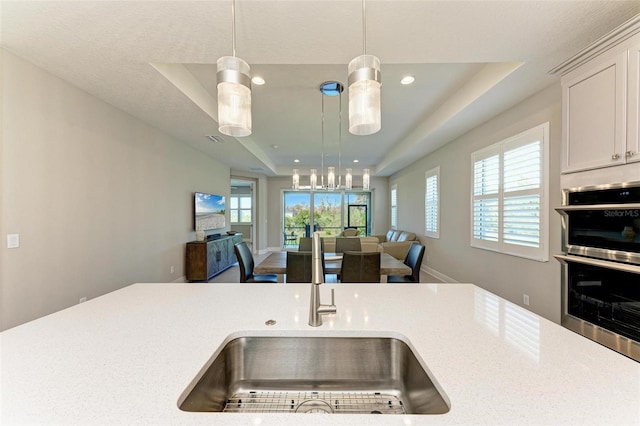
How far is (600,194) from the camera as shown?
1693 millimetres

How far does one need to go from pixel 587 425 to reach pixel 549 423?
7cm

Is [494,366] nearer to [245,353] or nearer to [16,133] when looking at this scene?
[245,353]

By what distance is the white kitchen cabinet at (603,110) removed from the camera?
5.07ft

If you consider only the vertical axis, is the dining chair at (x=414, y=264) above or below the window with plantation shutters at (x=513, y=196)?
below

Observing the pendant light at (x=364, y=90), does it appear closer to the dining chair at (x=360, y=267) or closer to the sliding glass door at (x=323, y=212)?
the dining chair at (x=360, y=267)

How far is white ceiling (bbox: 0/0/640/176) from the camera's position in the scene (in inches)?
63.9

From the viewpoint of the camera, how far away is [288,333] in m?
1.01

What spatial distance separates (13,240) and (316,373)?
2729 mm

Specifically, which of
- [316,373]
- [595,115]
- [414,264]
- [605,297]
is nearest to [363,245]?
[414,264]

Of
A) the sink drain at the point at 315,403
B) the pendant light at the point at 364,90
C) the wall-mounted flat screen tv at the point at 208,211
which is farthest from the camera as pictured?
the wall-mounted flat screen tv at the point at 208,211

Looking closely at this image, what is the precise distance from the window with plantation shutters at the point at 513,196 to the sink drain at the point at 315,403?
2.69m

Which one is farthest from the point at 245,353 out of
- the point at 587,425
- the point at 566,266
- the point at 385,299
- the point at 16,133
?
the point at 16,133

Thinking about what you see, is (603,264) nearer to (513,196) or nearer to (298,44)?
(513,196)

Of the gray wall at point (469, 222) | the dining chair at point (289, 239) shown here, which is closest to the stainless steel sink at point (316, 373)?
the gray wall at point (469, 222)
